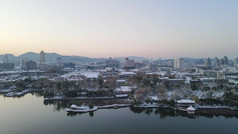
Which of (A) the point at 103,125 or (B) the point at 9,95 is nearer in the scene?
(A) the point at 103,125

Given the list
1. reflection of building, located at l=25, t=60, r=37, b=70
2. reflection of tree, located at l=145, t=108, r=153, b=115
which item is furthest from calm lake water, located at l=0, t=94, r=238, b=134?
reflection of building, located at l=25, t=60, r=37, b=70

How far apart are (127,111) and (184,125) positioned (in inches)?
96.9

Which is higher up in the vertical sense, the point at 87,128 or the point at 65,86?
the point at 65,86

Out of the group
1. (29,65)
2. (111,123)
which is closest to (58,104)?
(111,123)

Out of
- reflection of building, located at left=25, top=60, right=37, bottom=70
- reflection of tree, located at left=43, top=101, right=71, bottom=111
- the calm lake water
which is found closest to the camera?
the calm lake water

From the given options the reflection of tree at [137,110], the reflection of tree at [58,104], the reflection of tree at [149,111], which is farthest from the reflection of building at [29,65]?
the reflection of tree at [149,111]

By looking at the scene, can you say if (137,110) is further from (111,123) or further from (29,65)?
(29,65)

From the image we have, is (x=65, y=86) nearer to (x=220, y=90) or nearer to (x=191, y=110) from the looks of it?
(x=191, y=110)

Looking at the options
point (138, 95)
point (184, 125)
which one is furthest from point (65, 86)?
point (184, 125)

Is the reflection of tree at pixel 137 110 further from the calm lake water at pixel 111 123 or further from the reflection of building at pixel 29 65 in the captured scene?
the reflection of building at pixel 29 65

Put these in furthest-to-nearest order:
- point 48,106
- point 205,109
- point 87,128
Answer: point 48,106, point 205,109, point 87,128

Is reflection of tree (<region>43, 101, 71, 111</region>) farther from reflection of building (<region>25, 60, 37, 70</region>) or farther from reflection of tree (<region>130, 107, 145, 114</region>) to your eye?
reflection of building (<region>25, 60, 37, 70</region>)

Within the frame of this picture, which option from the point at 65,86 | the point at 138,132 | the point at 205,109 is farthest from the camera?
the point at 65,86

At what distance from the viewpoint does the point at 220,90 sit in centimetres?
1034
